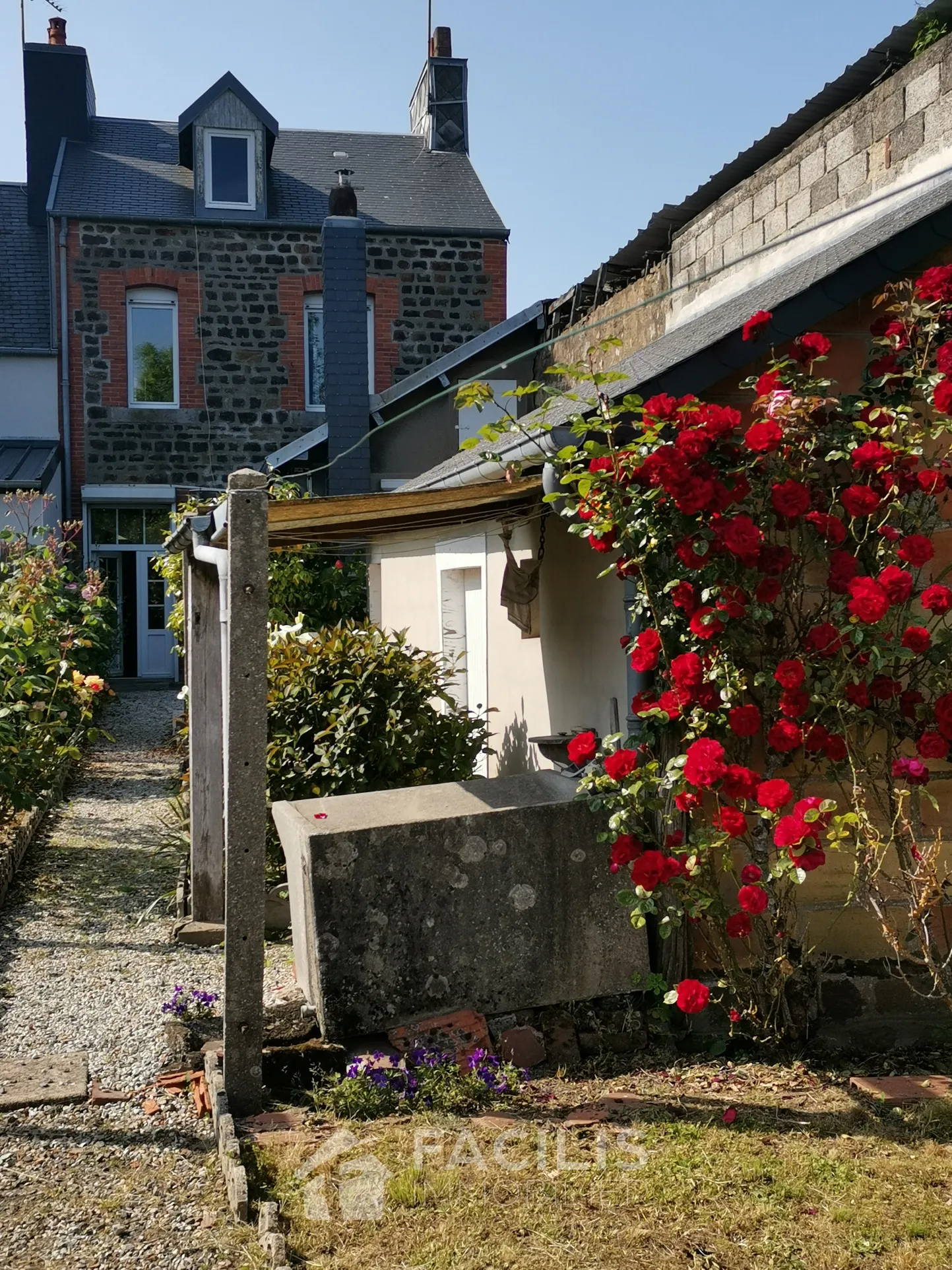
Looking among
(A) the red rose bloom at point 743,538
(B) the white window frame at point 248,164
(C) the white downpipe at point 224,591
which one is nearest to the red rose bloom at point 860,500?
(A) the red rose bloom at point 743,538

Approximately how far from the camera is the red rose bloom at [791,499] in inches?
166

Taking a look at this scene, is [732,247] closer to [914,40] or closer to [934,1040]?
[914,40]

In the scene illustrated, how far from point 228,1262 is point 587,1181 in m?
1.08

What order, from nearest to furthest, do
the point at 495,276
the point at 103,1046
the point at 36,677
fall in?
the point at 103,1046
the point at 36,677
the point at 495,276

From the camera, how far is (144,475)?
18.4 m

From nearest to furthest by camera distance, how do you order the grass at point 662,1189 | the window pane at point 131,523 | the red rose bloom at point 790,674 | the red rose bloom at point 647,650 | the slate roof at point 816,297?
the grass at point 662,1189, the red rose bloom at point 790,674, the red rose bloom at point 647,650, the slate roof at point 816,297, the window pane at point 131,523

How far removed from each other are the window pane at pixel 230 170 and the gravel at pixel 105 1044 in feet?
41.0

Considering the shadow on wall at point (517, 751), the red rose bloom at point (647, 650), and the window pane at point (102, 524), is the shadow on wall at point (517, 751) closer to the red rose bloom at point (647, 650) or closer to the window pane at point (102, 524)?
the red rose bloom at point (647, 650)

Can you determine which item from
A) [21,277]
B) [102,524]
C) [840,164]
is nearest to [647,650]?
[840,164]

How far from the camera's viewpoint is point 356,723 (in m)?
6.44

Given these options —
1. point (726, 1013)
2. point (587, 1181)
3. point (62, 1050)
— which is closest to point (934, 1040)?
point (726, 1013)

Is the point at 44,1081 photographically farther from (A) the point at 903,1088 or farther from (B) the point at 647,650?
(A) the point at 903,1088

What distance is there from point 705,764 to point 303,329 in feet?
52.6

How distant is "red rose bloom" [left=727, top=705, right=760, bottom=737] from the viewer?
4.19m
